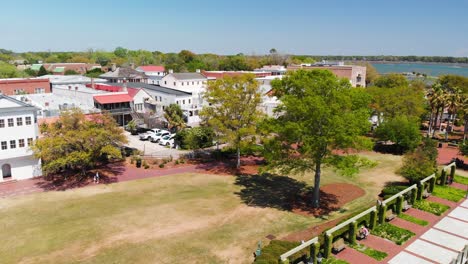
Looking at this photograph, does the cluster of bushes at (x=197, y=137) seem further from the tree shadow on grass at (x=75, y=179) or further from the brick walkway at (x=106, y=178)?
the tree shadow on grass at (x=75, y=179)

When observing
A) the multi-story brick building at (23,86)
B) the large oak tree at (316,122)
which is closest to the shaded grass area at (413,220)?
the large oak tree at (316,122)

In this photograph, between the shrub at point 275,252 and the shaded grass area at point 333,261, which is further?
the shaded grass area at point 333,261

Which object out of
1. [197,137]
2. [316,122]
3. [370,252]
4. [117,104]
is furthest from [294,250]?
[117,104]

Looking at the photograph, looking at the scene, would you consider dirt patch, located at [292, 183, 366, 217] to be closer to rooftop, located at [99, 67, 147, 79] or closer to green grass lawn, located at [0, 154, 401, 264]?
green grass lawn, located at [0, 154, 401, 264]

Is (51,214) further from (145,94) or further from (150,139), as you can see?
(145,94)

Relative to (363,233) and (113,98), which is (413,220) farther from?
(113,98)

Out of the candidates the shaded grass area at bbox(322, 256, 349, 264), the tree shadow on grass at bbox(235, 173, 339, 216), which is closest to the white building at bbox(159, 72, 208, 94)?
the tree shadow on grass at bbox(235, 173, 339, 216)

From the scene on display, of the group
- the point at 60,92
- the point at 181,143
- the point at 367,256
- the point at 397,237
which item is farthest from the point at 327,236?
the point at 60,92
